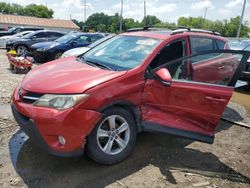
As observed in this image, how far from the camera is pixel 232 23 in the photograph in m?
84.7

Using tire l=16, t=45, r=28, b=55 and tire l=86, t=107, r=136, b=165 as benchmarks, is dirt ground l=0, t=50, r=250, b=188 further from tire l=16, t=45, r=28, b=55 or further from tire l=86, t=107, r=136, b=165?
tire l=16, t=45, r=28, b=55

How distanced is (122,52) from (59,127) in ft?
5.69

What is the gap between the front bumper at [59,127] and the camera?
3.11m

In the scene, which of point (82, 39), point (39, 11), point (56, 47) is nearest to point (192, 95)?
point (56, 47)

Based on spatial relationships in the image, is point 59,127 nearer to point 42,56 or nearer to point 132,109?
point 132,109

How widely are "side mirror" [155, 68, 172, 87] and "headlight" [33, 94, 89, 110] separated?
1.02 metres

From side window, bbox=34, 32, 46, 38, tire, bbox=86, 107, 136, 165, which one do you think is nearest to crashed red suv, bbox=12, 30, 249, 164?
tire, bbox=86, 107, 136, 165

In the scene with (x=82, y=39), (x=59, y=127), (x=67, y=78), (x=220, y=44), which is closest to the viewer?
(x=59, y=127)

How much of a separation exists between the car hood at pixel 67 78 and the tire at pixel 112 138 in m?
0.42

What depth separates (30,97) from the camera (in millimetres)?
3420

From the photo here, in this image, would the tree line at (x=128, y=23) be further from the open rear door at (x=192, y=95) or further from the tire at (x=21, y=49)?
the open rear door at (x=192, y=95)

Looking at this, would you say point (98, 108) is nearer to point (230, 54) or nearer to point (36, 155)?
point (36, 155)

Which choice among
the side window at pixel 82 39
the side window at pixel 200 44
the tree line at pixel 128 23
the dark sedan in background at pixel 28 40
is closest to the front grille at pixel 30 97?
the side window at pixel 200 44

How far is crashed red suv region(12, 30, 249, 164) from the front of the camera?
320 cm
